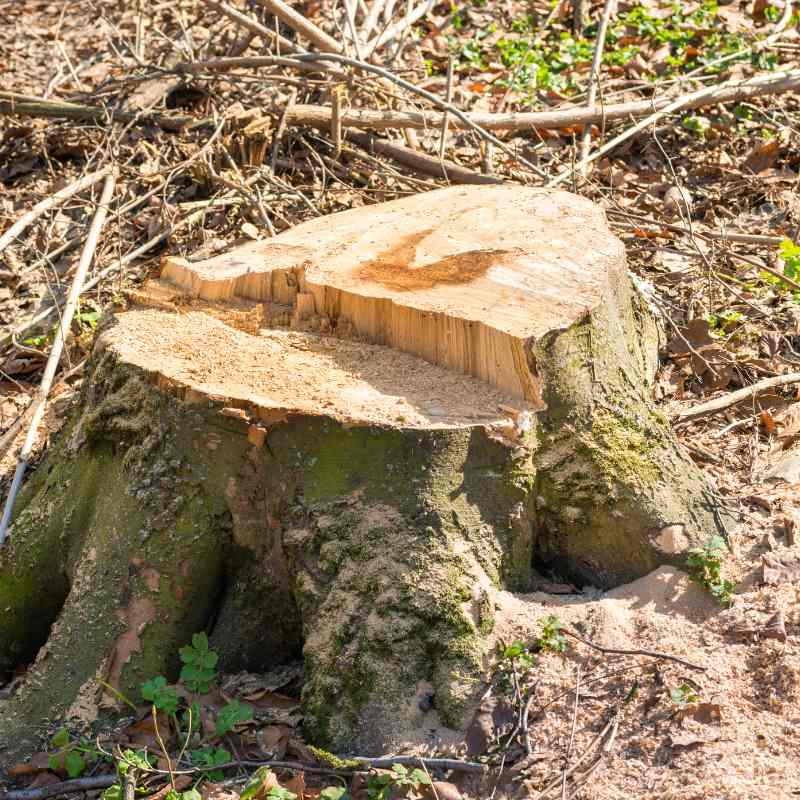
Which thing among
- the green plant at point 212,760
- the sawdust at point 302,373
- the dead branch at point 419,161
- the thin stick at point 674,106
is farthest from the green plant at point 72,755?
Answer: the thin stick at point 674,106

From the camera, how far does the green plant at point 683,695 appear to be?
7.73 ft

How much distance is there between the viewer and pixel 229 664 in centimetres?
275

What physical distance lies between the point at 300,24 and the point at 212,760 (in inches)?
154

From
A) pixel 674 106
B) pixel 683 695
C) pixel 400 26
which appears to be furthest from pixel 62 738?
pixel 400 26

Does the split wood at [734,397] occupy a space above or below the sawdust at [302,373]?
below

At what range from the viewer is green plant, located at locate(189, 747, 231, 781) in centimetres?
246

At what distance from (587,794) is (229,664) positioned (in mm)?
1030

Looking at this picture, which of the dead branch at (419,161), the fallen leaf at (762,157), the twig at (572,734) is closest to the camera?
the twig at (572,734)

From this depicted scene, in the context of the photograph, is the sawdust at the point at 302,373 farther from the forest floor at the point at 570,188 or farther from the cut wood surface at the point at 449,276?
the forest floor at the point at 570,188

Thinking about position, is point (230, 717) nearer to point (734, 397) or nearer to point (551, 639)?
point (551, 639)

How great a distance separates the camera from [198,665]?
8.67ft

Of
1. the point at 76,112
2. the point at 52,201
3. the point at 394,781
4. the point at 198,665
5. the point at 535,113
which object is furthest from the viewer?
the point at 76,112

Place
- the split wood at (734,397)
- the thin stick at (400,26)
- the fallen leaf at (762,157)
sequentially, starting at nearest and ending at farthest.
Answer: the split wood at (734,397) < the fallen leaf at (762,157) < the thin stick at (400,26)

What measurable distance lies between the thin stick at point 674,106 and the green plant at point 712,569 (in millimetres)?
2489
